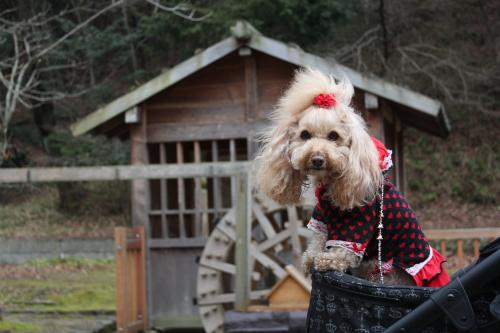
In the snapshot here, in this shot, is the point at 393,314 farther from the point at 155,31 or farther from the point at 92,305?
the point at 155,31

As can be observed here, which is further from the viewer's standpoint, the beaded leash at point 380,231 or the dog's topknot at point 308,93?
the dog's topknot at point 308,93

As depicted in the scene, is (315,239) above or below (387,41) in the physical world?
below

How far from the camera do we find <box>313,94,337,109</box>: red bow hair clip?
Result: 11.4 ft

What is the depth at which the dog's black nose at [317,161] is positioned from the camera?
11.0 feet

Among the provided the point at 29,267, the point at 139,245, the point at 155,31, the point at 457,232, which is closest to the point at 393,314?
the point at 457,232

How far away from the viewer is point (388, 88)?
979cm

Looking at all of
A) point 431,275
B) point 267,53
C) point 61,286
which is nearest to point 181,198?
point 267,53

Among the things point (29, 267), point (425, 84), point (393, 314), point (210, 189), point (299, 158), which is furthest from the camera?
point (425, 84)

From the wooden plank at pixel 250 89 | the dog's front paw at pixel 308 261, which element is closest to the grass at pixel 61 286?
the wooden plank at pixel 250 89

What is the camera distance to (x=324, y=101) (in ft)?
11.4

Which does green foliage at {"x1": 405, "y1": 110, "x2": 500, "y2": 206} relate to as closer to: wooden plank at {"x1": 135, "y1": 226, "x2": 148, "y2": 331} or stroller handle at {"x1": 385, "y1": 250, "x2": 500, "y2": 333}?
wooden plank at {"x1": 135, "y1": 226, "x2": 148, "y2": 331}

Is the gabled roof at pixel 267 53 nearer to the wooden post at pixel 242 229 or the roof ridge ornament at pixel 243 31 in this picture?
the roof ridge ornament at pixel 243 31

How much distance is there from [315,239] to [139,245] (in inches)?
242

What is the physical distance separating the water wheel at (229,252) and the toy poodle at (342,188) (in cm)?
512
